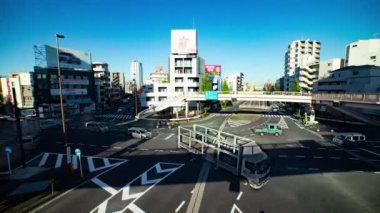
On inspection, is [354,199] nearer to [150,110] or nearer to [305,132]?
[305,132]

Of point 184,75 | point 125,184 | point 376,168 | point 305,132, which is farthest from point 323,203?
point 184,75

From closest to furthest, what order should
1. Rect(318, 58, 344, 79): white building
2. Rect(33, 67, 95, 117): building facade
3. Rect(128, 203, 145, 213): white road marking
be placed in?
Rect(128, 203, 145, 213): white road marking < Rect(33, 67, 95, 117): building facade < Rect(318, 58, 344, 79): white building

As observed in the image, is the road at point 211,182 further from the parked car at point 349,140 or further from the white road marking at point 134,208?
the parked car at point 349,140

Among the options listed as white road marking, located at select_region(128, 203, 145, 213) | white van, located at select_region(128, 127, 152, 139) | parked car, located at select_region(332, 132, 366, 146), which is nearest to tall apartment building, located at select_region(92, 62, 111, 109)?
white van, located at select_region(128, 127, 152, 139)

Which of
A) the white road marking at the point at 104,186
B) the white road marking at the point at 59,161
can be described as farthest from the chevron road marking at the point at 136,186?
the white road marking at the point at 59,161

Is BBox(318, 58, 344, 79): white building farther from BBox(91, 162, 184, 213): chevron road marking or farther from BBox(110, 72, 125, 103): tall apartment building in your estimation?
BBox(110, 72, 125, 103): tall apartment building

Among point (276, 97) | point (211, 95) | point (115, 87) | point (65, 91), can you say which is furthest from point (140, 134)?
point (115, 87)
